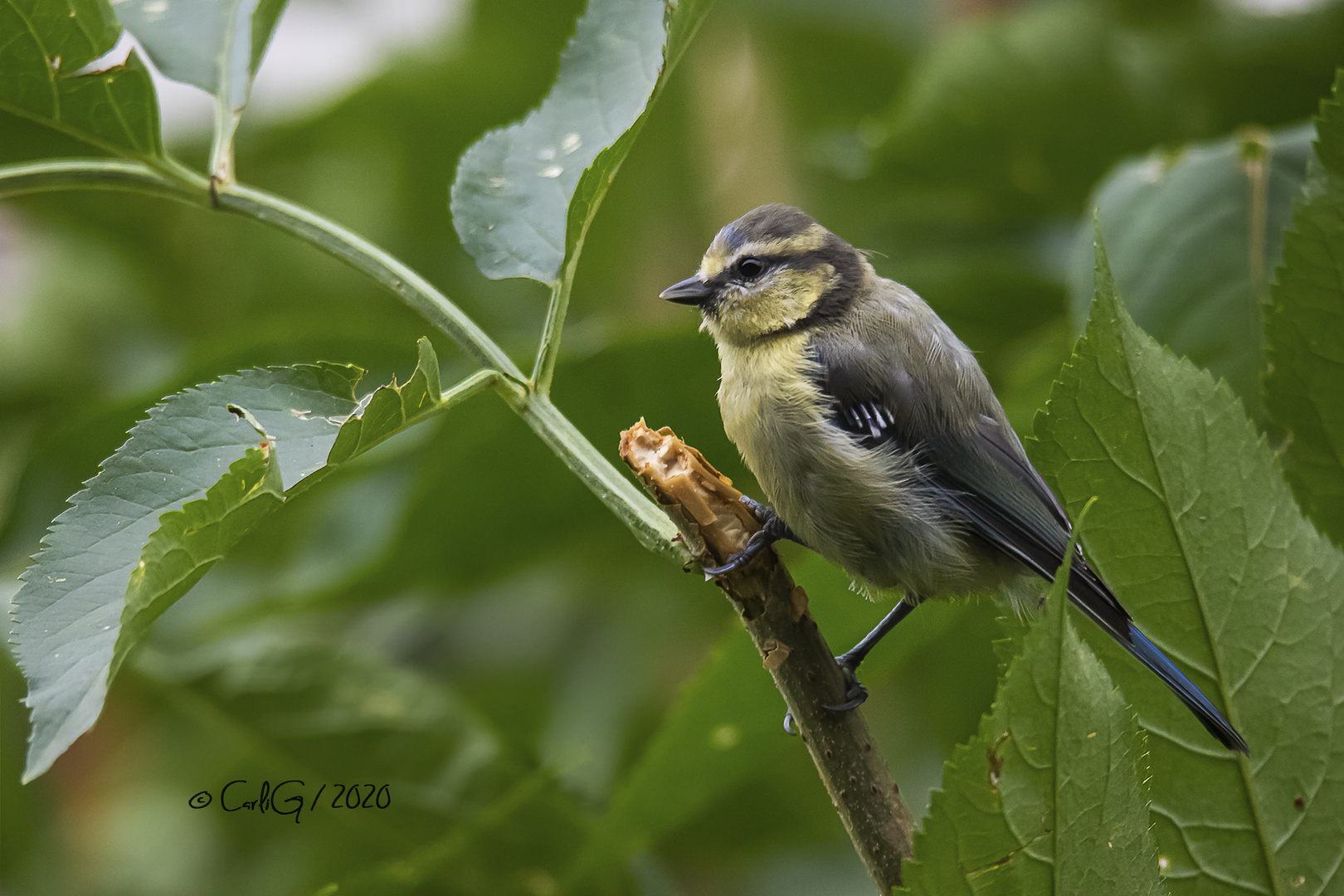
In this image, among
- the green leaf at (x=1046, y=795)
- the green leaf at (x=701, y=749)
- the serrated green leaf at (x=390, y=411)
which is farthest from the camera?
the green leaf at (x=701, y=749)

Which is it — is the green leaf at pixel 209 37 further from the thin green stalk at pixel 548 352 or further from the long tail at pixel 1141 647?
the long tail at pixel 1141 647

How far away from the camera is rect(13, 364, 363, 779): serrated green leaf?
0.69 metres

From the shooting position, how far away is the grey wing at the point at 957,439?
1.35 meters

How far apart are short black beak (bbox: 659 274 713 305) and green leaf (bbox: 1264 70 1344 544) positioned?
85 centimetres

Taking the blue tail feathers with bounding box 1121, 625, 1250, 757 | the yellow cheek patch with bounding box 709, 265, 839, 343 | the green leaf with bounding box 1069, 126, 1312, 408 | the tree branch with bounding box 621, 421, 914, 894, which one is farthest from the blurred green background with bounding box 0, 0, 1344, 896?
the tree branch with bounding box 621, 421, 914, 894

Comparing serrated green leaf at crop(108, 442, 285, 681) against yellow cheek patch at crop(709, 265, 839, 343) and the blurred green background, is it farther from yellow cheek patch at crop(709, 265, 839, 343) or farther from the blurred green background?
yellow cheek patch at crop(709, 265, 839, 343)

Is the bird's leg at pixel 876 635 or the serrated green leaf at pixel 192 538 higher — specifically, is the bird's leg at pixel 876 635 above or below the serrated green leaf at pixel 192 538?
below

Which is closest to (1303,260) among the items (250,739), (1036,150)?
(1036,150)

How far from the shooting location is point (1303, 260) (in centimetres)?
100

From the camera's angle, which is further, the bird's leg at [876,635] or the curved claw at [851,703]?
the bird's leg at [876,635]

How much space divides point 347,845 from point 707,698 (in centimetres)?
73

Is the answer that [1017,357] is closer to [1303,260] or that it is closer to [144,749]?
[1303,260]

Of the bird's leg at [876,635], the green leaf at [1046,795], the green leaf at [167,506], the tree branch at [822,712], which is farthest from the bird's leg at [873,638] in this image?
the green leaf at [167,506]

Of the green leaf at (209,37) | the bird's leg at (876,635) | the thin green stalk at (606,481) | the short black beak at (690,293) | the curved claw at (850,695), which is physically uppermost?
the green leaf at (209,37)
